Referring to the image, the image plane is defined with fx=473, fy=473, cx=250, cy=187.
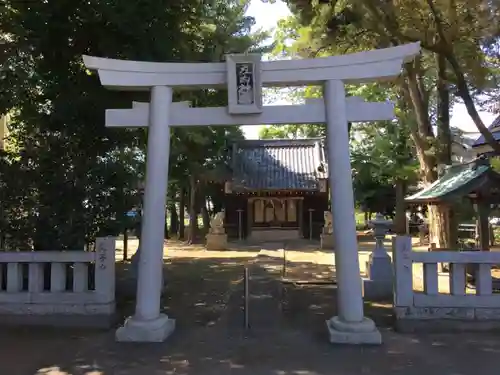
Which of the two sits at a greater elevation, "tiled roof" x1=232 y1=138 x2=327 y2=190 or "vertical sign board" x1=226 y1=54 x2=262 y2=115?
"tiled roof" x1=232 y1=138 x2=327 y2=190

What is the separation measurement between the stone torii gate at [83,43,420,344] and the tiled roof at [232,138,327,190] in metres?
16.8

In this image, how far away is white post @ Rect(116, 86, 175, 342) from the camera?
20.4ft

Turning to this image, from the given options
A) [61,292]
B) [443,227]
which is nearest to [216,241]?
[443,227]

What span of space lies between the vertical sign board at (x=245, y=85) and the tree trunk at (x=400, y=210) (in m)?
22.7

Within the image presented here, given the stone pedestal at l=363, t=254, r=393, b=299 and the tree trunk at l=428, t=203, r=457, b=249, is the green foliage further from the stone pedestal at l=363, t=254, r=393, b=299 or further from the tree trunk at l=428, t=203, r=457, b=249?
the tree trunk at l=428, t=203, r=457, b=249

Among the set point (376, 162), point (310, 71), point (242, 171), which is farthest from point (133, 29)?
point (376, 162)

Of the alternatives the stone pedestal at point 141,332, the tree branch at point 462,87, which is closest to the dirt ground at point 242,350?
the stone pedestal at point 141,332

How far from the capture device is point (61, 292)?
688cm

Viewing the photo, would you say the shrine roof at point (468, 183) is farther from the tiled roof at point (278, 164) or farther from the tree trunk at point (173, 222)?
the tree trunk at point (173, 222)

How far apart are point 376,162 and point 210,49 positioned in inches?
753

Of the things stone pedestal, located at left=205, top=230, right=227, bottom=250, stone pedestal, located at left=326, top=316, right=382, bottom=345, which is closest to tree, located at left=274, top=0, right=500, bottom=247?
stone pedestal, located at left=326, top=316, right=382, bottom=345

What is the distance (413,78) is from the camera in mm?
12594

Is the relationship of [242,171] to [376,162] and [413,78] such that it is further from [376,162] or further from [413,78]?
[413,78]

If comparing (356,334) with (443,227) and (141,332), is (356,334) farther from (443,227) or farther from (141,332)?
(443,227)
